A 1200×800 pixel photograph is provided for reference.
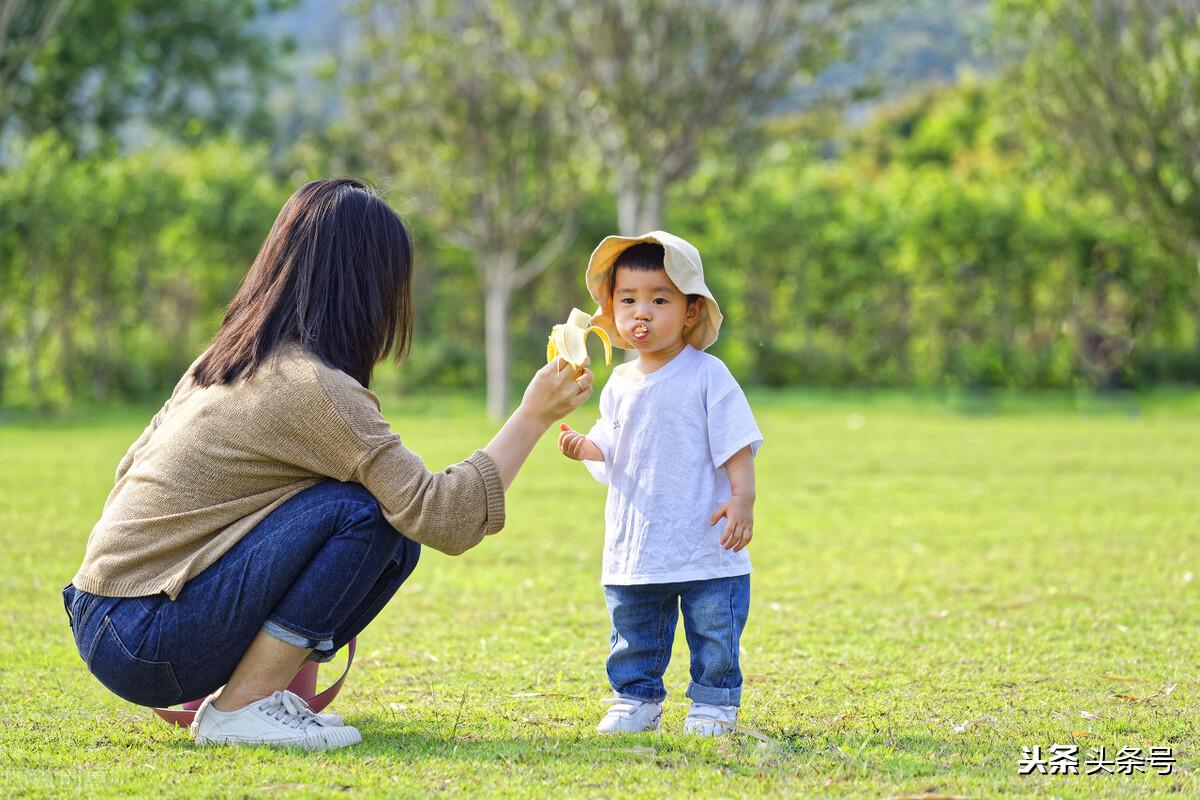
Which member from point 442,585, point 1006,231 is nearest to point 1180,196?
point 1006,231

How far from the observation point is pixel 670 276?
3.79 m

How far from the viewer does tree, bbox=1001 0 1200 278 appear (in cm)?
1842

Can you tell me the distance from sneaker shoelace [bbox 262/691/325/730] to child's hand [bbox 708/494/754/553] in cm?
112

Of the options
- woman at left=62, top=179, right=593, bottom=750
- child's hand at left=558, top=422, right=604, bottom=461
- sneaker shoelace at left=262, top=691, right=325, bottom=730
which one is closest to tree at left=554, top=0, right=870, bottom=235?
child's hand at left=558, top=422, right=604, bottom=461

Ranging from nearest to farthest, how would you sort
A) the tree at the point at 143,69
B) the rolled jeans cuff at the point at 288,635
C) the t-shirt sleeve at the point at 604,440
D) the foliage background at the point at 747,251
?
1. the rolled jeans cuff at the point at 288,635
2. the t-shirt sleeve at the point at 604,440
3. the foliage background at the point at 747,251
4. the tree at the point at 143,69

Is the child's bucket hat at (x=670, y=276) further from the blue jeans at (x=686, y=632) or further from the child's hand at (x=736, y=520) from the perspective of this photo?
the blue jeans at (x=686, y=632)

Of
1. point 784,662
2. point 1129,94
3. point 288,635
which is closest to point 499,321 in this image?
point 1129,94

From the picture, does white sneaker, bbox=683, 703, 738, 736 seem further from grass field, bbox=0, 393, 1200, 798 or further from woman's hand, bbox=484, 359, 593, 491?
woman's hand, bbox=484, 359, 593, 491

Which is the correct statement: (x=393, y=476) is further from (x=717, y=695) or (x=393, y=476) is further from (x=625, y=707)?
(x=717, y=695)

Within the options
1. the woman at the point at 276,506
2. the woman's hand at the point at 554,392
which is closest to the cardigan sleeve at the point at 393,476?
the woman at the point at 276,506

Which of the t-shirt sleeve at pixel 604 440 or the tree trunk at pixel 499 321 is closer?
the t-shirt sleeve at pixel 604 440

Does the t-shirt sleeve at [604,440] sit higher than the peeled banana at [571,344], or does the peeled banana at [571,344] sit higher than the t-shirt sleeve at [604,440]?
the peeled banana at [571,344]

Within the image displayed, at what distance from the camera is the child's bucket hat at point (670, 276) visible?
3793 millimetres

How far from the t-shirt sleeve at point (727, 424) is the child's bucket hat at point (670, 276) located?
187 millimetres
